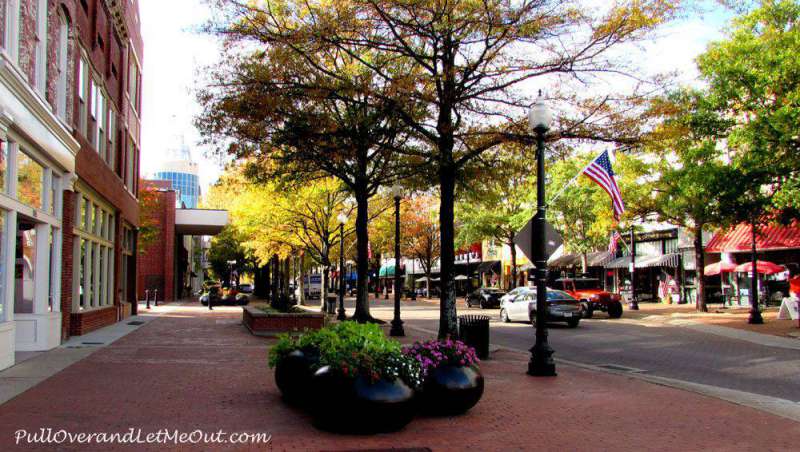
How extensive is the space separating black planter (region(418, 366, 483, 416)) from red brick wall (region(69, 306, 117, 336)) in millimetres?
13647

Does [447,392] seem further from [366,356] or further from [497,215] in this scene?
[497,215]

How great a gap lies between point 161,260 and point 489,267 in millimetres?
29205

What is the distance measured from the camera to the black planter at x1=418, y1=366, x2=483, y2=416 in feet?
25.4

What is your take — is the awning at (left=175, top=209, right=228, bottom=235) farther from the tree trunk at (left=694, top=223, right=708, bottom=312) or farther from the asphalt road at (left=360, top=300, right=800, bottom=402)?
the tree trunk at (left=694, top=223, right=708, bottom=312)

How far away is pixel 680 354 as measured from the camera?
51.3 feet

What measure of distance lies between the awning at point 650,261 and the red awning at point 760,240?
314cm

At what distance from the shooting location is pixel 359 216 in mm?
23297

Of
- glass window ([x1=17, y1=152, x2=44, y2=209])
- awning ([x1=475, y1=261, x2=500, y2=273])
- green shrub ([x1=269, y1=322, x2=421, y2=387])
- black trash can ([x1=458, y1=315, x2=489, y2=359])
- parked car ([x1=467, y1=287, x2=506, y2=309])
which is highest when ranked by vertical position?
glass window ([x1=17, y1=152, x2=44, y2=209])

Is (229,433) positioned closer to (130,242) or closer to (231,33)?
(231,33)

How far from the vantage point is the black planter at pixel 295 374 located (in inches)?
308

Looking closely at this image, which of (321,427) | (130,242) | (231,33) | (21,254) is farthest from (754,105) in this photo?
(130,242)

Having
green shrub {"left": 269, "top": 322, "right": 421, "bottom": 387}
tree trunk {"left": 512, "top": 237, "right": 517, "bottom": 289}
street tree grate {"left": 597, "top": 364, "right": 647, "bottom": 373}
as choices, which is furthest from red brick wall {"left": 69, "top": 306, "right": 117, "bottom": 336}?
tree trunk {"left": 512, "top": 237, "right": 517, "bottom": 289}

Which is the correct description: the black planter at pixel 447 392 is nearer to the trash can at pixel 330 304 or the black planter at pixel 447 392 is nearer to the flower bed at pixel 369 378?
the flower bed at pixel 369 378

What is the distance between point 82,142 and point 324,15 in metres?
8.24
